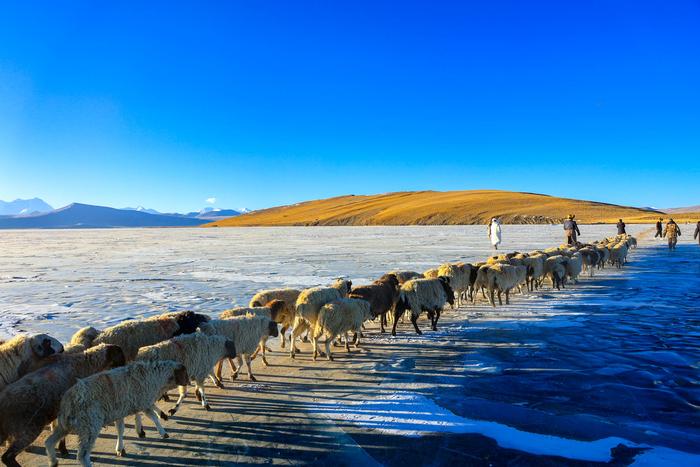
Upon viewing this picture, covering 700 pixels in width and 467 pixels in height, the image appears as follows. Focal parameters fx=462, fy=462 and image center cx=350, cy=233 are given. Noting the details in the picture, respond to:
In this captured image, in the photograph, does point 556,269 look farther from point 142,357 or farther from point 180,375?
point 142,357

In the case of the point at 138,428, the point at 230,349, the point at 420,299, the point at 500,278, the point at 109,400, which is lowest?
the point at 138,428

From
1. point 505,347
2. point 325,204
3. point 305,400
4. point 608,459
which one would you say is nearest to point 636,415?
point 608,459

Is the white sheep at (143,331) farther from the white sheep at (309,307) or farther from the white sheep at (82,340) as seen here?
the white sheep at (309,307)

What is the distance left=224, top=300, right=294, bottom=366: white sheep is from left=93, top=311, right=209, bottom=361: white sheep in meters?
0.60

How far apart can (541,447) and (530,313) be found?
251 inches

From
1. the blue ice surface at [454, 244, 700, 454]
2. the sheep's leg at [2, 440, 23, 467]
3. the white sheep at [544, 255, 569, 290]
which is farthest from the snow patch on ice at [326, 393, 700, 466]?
the white sheep at [544, 255, 569, 290]

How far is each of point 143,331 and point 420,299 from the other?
16.5 ft

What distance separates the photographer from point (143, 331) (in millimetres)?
6461

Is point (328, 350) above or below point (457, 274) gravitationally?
below

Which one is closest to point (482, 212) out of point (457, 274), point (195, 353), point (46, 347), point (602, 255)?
point (602, 255)

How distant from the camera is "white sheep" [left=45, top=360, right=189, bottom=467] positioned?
167 inches

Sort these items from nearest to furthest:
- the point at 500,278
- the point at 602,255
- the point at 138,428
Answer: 1. the point at 138,428
2. the point at 500,278
3. the point at 602,255

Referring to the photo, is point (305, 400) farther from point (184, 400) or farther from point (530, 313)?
point (530, 313)

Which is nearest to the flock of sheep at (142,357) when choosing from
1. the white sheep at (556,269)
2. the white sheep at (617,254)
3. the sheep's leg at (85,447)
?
the sheep's leg at (85,447)
